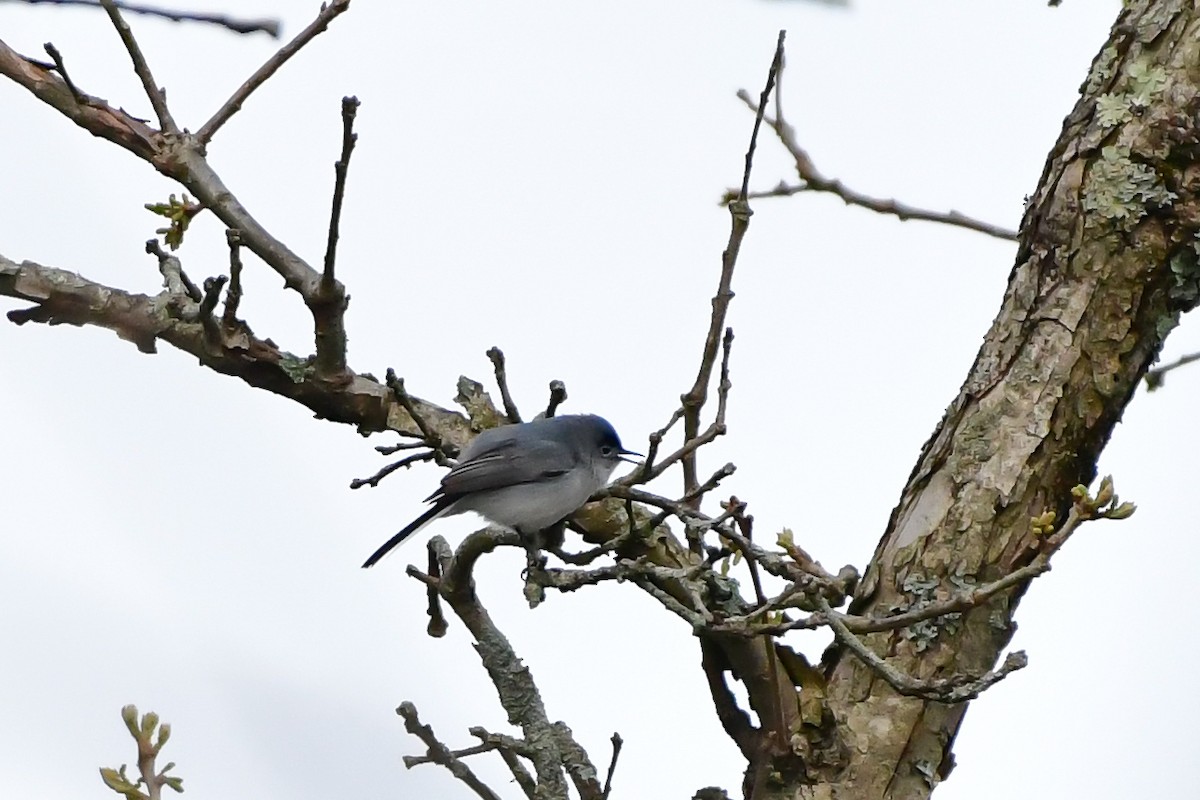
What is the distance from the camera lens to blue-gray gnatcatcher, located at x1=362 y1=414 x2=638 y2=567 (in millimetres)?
3627

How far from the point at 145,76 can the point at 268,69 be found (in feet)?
0.92

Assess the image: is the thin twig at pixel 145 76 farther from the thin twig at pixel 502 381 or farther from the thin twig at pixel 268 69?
the thin twig at pixel 502 381

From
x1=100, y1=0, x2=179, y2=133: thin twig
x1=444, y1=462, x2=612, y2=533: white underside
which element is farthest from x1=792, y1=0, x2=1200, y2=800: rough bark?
x1=100, y1=0, x2=179, y2=133: thin twig

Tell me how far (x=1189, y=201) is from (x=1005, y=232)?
89cm

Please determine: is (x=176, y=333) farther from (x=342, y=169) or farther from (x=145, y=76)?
(x=342, y=169)

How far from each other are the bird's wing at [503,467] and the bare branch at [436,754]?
39.9 inches

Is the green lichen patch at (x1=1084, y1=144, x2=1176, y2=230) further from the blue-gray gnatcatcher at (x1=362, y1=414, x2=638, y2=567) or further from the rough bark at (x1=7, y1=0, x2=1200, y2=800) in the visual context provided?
the blue-gray gnatcatcher at (x1=362, y1=414, x2=638, y2=567)

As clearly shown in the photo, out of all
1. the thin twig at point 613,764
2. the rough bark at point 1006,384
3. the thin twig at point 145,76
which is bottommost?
the thin twig at point 613,764

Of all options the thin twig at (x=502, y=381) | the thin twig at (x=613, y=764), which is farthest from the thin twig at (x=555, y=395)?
the thin twig at (x=613, y=764)

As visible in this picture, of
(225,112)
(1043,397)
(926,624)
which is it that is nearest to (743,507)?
(926,624)

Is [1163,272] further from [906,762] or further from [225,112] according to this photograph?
[225,112]

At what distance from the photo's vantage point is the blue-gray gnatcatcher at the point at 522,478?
11.9ft

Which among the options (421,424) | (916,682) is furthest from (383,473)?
(916,682)

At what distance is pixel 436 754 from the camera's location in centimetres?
261
